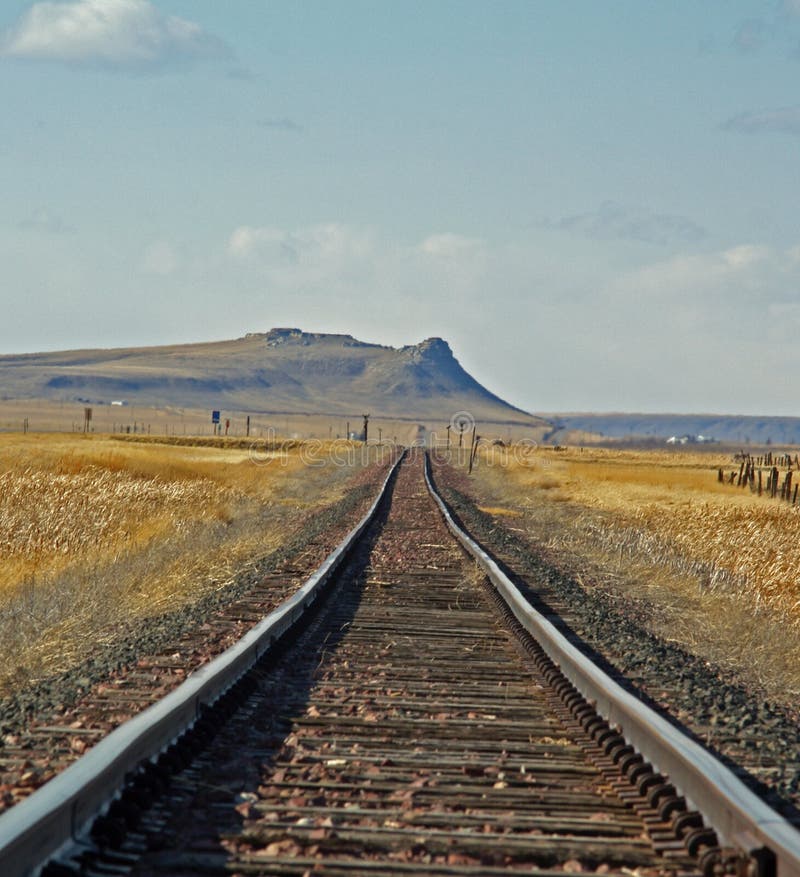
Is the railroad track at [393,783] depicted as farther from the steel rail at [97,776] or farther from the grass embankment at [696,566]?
the grass embankment at [696,566]

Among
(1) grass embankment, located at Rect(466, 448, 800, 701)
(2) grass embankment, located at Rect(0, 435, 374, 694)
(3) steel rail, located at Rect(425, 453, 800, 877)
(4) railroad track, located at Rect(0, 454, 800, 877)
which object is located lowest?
(2) grass embankment, located at Rect(0, 435, 374, 694)

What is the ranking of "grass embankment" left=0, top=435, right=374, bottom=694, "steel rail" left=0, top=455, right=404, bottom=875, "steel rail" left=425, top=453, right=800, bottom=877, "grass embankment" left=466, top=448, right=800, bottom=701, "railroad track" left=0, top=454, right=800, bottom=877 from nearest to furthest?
"steel rail" left=0, top=455, right=404, bottom=875 → "steel rail" left=425, top=453, right=800, bottom=877 → "railroad track" left=0, top=454, right=800, bottom=877 → "grass embankment" left=0, top=435, right=374, bottom=694 → "grass embankment" left=466, top=448, right=800, bottom=701

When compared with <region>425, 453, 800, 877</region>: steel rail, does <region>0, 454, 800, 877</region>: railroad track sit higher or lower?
lower

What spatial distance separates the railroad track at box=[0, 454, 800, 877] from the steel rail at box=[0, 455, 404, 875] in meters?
0.01

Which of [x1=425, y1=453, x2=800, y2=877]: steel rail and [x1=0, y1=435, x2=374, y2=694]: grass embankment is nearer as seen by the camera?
[x1=425, y1=453, x2=800, y2=877]: steel rail

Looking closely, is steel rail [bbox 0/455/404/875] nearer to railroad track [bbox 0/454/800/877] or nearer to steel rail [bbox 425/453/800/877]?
railroad track [bbox 0/454/800/877]

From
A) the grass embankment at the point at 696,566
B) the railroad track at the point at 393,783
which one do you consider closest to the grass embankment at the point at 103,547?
the railroad track at the point at 393,783

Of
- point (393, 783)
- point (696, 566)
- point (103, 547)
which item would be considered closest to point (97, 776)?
point (393, 783)

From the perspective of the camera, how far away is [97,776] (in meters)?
4.28

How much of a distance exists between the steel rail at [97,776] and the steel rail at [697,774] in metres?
2.11

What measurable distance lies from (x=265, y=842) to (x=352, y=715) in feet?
7.12

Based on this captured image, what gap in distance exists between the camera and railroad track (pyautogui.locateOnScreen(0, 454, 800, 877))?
400 centimetres

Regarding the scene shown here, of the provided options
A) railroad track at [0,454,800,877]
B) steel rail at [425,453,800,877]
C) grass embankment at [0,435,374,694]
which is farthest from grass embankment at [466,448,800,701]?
grass embankment at [0,435,374,694]

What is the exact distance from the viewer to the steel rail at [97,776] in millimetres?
3645
